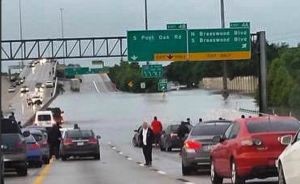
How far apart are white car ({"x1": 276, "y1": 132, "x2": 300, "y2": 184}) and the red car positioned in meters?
3.08

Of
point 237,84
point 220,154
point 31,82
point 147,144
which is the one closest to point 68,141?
point 147,144

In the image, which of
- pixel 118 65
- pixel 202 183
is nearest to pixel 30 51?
pixel 202 183

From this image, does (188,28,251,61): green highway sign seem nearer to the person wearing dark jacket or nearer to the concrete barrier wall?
the person wearing dark jacket

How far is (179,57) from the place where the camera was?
5169cm

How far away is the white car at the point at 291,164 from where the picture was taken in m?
14.2

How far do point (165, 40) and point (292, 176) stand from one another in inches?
1492

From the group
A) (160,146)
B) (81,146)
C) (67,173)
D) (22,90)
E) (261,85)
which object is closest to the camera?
(67,173)

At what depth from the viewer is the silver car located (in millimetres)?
25375

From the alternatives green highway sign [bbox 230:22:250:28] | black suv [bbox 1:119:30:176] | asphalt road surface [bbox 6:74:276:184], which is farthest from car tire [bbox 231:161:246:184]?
green highway sign [bbox 230:22:250:28]

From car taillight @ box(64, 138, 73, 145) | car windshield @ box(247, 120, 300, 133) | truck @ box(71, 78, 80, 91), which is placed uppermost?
car windshield @ box(247, 120, 300, 133)

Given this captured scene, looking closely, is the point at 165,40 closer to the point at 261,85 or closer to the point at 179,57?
the point at 179,57

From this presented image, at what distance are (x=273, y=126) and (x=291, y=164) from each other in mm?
4958

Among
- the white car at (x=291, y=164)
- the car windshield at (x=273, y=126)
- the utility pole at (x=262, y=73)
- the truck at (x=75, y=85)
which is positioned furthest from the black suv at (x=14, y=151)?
the truck at (x=75, y=85)

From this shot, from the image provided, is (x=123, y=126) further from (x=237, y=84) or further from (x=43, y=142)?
(x=43, y=142)
